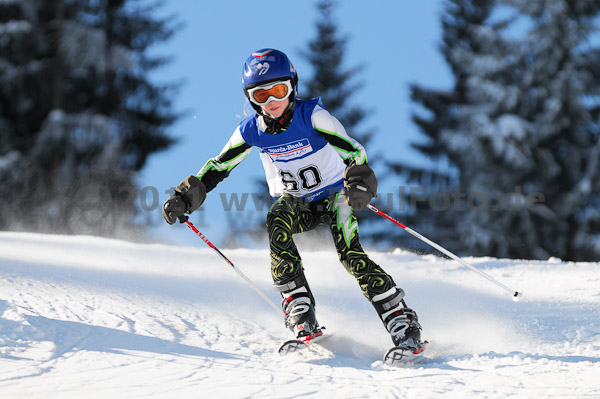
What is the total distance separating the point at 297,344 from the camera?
3545 mm

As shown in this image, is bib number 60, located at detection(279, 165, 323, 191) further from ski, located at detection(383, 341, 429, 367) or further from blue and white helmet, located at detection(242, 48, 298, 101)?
ski, located at detection(383, 341, 429, 367)

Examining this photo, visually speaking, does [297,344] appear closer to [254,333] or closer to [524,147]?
[254,333]

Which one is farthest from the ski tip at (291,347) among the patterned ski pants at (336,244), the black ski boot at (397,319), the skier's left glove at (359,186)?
the skier's left glove at (359,186)

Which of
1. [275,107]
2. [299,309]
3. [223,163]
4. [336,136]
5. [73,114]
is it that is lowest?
[299,309]

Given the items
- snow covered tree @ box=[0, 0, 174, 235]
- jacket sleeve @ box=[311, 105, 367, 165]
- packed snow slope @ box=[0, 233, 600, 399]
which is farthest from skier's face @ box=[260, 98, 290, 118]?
snow covered tree @ box=[0, 0, 174, 235]

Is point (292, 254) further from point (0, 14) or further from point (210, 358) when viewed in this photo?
point (0, 14)

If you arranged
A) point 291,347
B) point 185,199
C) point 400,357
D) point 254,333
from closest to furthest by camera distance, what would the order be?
point 400,357
point 291,347
point 185,199
point 254,333

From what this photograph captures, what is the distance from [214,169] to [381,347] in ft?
5.26

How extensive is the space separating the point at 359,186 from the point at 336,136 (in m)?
0.37

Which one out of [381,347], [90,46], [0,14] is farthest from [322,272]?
[0,14]

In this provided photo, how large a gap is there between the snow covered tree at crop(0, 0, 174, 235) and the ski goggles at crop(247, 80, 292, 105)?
14.4 metres

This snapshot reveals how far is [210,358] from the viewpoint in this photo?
3326 mm

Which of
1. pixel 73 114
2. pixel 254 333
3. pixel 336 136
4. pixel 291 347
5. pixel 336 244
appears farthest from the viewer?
pixel 73 114

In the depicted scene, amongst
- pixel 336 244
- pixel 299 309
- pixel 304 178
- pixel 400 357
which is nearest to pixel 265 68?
pixel 304 178
